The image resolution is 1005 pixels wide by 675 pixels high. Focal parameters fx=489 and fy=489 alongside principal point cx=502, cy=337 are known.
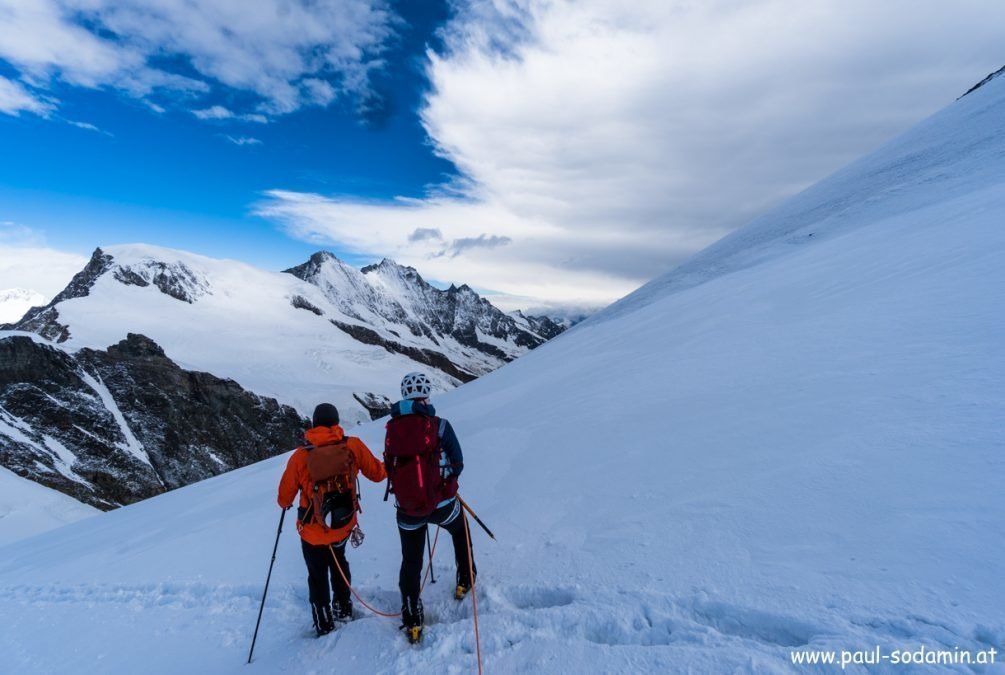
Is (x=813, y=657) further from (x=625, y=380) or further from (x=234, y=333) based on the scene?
(x=234, y=333)

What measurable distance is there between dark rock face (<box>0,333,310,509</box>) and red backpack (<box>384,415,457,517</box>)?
4118 cm

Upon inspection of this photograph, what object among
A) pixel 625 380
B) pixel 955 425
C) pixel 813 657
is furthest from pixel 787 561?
pixel 625 380

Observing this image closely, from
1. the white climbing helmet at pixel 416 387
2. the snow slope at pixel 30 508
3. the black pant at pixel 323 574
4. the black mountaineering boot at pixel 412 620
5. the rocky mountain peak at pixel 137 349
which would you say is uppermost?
the rocky mountain peak at pixel 137 349

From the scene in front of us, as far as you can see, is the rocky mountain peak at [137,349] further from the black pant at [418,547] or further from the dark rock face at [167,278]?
the black pant at [418,547]

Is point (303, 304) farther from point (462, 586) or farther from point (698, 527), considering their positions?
point (698, 527)

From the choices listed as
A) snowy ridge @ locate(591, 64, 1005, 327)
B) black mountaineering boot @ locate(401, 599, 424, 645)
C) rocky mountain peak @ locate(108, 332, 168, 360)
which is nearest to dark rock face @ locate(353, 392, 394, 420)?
rocky mountain peak @ locate(108, 332, 168, 360)

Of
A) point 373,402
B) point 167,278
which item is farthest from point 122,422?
point 167,278

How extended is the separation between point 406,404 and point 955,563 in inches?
163

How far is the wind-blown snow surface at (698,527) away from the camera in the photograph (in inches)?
128

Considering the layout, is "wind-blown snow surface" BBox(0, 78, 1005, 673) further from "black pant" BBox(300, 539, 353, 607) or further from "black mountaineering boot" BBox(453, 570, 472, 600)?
"black pant" BBox(300, 539, 353, 607)

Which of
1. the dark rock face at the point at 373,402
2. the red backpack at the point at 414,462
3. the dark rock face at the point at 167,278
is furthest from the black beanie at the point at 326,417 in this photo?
the dark rock face at the point at 167,278

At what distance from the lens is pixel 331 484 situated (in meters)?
5.09

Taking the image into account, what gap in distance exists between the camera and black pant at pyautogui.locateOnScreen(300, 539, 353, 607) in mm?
5145

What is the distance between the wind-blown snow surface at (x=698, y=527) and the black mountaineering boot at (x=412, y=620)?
0.47 ft
